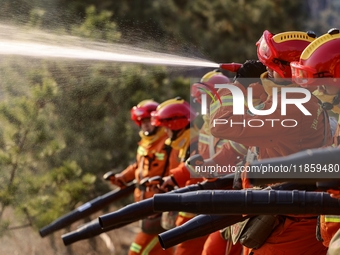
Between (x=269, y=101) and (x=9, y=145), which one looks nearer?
(x=269, y=101)

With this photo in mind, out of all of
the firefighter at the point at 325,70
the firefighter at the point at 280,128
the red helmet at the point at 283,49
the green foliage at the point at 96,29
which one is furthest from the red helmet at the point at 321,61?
the green foliage at the point at 96,29

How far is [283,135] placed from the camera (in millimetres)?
4621

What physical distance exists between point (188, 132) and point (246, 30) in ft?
30.6

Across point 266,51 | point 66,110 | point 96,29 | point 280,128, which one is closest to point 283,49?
point 266,51

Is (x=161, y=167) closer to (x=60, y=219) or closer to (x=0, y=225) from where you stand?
(x=60, y=219)

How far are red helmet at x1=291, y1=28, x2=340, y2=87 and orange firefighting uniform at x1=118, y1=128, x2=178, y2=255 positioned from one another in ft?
12.9

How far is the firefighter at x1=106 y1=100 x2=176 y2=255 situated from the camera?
7.89 metres

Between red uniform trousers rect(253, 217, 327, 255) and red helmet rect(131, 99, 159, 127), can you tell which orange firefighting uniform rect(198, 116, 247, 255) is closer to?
red uniform trousers rect(253, 217, 327, 255)

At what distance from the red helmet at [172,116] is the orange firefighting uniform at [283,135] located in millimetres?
2881

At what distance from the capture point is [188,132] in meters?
7.80

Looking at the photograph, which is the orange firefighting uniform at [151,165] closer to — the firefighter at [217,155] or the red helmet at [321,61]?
the firefighter at [217,155]

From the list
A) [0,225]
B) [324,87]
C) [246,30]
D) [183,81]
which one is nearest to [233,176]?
[324,87]

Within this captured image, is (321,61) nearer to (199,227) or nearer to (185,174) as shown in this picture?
(199,227)

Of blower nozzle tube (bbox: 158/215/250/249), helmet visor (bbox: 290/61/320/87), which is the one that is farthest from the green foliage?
helmet visor (bbox: 290/61/320/87)
